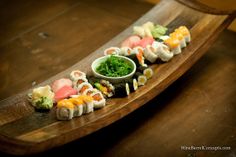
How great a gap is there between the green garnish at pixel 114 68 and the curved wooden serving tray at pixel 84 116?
15cm

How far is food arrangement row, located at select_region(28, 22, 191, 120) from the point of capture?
2607 millimetres

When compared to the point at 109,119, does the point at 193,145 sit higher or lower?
lower

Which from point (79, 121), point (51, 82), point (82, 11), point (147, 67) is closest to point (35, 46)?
point (82, 11)

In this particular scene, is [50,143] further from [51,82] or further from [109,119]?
[51,82]

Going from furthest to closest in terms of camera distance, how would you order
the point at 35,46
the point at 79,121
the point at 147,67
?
the point at 35,46 < the point at 147,67 < the point at 79,121

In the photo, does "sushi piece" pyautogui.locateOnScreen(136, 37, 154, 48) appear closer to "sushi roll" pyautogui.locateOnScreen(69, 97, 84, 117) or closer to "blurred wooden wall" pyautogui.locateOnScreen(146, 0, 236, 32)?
"sushi roll" pyautogui.locateOnScreen(69, 97, 84, 117)

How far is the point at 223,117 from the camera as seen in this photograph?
3051mm

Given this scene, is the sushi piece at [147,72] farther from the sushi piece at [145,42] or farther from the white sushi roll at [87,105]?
the white sushi roll at [87,105]

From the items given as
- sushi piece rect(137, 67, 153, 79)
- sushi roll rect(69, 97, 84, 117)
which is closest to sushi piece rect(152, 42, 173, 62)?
sushi piece rect(137, 67, 153, 79)

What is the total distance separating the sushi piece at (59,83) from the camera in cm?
280

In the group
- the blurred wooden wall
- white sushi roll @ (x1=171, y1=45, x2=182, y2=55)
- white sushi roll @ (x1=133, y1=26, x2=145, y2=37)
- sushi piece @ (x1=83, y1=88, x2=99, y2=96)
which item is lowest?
the blurred wooden wall

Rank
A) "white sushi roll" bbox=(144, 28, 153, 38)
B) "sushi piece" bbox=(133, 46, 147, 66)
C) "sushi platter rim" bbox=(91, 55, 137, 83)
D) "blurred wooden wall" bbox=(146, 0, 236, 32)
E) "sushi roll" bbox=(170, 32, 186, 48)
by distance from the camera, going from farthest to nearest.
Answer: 1. "blurred wooden wall" bbox=(146, 0, 236, 32)
2. "white sushi roll" bbox=(144, 28, 153, 38)
3. "sushi roll" bbox=(170, 32, 186, 48)
4. "sushi piece" bbox=(133, 46, 147, 66)
5. "sushi platter rim" bbox=(91, 55, 137, 83)

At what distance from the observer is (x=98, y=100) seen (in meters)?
2.67

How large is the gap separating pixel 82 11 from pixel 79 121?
252cm
